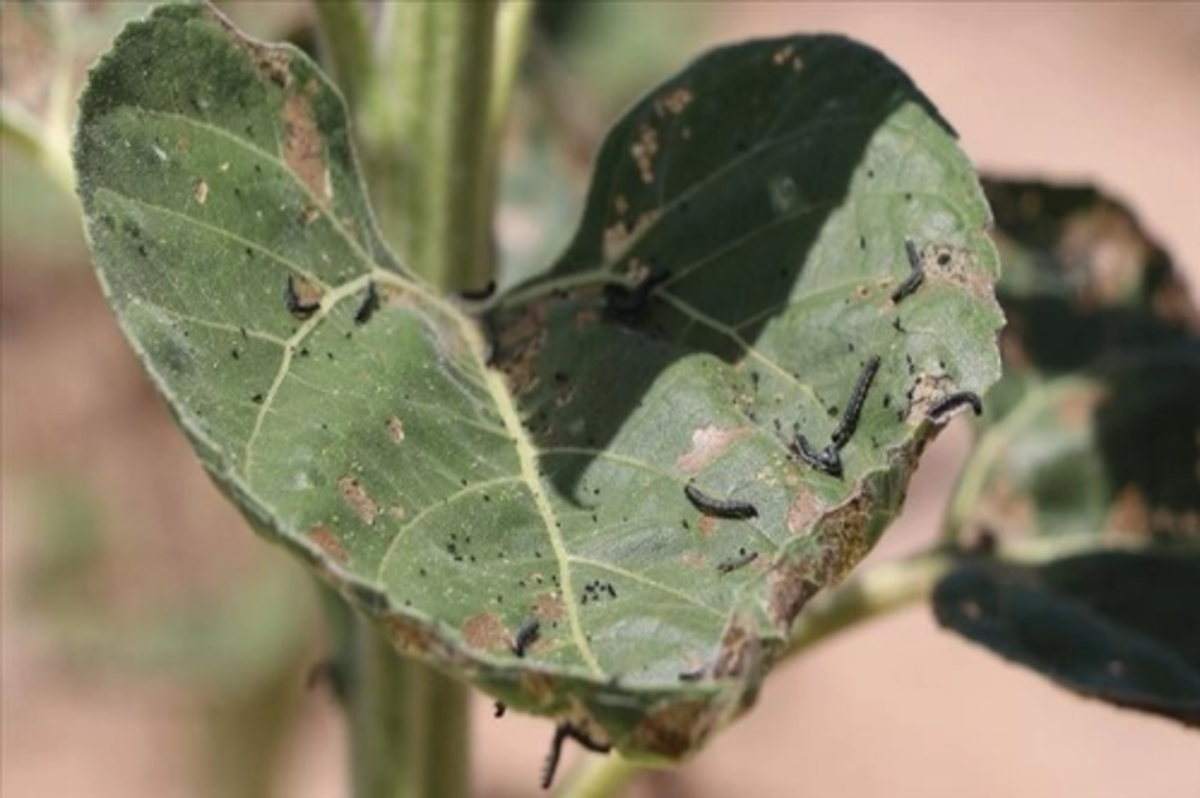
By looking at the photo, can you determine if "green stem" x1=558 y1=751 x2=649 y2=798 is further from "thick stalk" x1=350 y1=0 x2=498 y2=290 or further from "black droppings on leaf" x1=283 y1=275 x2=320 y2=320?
"black droppings on leaf" x1=283 y1=275 x2=320 y2=320

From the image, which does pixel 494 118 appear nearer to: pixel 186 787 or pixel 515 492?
pixel 515 492

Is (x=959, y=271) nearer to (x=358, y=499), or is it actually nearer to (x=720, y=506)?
(x=720, y=506)

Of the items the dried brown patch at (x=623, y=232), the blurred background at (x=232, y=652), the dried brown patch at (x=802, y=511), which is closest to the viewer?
the dried brown patch at (x=802, y=511)

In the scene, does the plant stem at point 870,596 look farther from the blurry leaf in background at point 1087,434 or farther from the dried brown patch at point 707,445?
the dried brown patch at point 707,445

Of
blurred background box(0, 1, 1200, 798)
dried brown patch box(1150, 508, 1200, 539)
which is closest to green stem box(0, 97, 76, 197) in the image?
dried brown patch box(1150, 508, 1200, 539)

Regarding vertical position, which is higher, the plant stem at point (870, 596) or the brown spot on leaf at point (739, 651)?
the brown spot on leaf at point (739, 651)

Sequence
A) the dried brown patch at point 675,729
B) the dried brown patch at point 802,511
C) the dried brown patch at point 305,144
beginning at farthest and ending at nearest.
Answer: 1. the dried brown patch at point 305,144
2. the dried brown patch at point 802,511
3. the dried brown patch at point 675,729

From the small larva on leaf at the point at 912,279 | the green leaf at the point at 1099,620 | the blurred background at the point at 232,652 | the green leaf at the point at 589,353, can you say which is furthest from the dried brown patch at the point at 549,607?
the blurred background at the point at 232,652

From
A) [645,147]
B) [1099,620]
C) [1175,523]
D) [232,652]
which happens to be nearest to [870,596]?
[1099,620]

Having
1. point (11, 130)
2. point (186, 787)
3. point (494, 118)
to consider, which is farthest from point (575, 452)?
point (186, 787)
